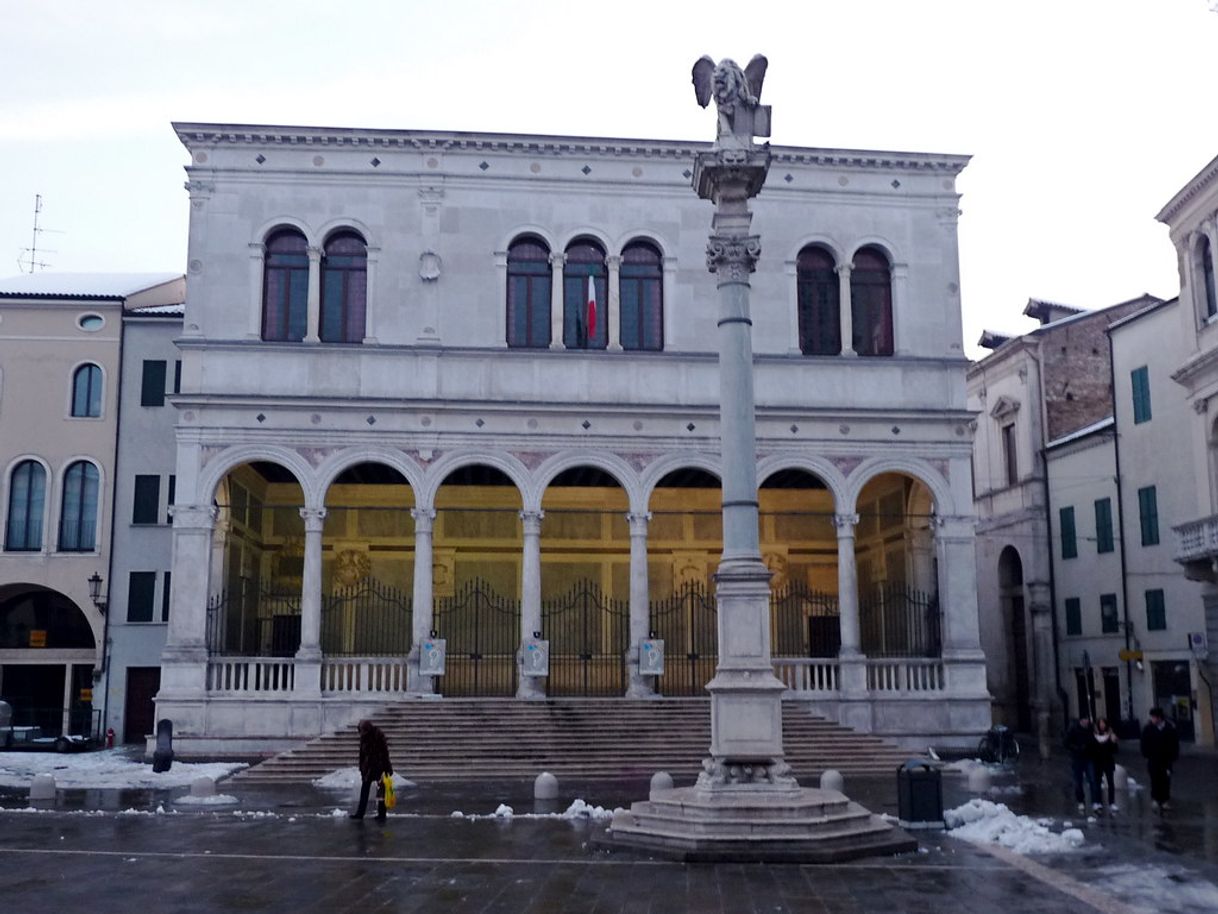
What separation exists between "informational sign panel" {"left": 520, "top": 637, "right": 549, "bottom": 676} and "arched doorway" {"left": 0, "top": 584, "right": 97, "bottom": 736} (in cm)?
1268

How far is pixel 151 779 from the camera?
24531mm

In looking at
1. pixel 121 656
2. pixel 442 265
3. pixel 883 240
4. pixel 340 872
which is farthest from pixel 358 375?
pixel 340 872

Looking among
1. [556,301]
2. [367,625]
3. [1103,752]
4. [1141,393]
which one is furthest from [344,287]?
[1141,393]

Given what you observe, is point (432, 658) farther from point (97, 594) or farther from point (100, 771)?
point (97, 594)

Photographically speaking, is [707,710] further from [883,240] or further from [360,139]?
[360,139]

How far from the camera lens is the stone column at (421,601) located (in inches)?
1147

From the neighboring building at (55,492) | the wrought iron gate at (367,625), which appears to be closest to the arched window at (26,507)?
the neighboring building at (55,492)

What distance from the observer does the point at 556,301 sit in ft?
103

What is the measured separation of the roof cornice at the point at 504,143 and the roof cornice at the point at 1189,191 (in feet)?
18.1

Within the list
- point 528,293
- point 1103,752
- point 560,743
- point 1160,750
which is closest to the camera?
point 1160,750

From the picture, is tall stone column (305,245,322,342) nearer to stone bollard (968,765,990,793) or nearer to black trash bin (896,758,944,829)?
stone bollard (968,765,990,793)

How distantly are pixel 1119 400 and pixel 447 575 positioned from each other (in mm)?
20063

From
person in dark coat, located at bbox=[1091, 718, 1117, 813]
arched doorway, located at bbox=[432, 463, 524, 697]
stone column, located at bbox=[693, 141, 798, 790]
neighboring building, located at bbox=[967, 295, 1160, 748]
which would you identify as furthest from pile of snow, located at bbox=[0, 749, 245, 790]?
neighboring building, located at bbox=[967, 295, 1160, 748]

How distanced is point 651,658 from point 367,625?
9.11 m
